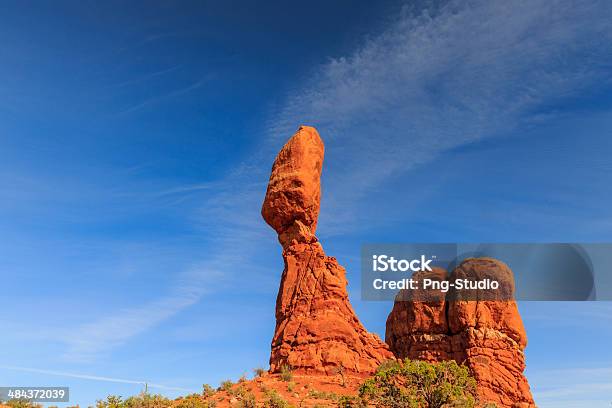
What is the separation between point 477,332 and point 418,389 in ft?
66.6

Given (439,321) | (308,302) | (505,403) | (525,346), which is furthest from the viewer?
(439,321)

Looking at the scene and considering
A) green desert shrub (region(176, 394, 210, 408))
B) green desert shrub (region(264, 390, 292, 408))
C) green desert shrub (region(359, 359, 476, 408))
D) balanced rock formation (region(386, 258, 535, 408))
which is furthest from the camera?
balanced rock formation (region(386, 258, 535, 408))

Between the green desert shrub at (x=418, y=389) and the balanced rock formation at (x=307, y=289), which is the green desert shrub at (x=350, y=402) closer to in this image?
the green desert shrub at (x=418, y=389)

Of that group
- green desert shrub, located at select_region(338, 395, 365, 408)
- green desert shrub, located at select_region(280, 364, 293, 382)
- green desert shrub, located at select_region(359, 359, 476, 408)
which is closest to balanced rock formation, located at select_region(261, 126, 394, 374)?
green desert shrub, located at select_region(280, 364, 293, 382)

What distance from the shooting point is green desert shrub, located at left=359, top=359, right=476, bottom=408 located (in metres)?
31.7

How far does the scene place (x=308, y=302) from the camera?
135ft

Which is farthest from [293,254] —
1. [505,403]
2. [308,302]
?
[505,403]

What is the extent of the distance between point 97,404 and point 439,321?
3393 cm

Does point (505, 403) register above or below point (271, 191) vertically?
below

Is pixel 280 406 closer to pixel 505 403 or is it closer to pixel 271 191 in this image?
pixel 271 191

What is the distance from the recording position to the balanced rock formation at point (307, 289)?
128 ft

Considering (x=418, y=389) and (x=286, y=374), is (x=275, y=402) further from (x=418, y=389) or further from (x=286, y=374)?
(x=418, y=389)

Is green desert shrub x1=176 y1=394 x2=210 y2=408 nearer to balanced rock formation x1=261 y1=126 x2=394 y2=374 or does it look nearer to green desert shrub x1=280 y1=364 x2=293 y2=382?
green desert shrub x1=280 y1=364 x2=293 y2=382

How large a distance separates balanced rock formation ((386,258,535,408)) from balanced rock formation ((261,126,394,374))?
37.5ft
